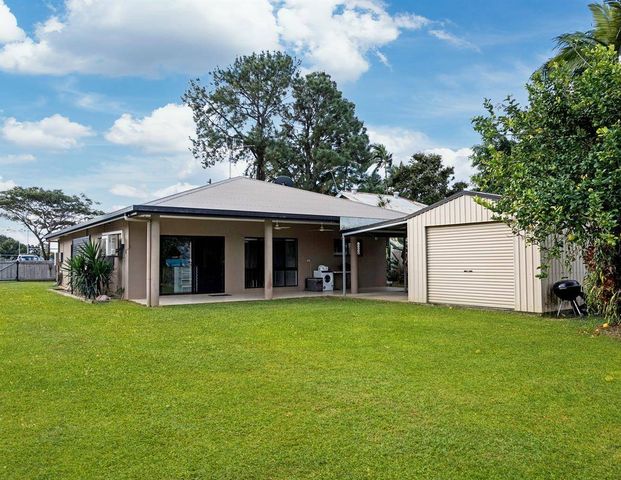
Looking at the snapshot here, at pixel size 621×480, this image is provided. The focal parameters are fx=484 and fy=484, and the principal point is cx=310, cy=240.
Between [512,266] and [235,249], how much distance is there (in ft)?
28.9

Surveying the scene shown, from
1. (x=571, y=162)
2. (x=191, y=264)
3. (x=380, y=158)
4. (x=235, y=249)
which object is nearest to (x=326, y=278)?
(x=235, y=249)

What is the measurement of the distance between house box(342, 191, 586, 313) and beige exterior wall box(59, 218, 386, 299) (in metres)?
4.43

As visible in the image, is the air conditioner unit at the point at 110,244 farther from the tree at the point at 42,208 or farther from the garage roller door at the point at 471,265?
the tree at the point at 42,208

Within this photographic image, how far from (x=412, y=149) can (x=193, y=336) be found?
1057 inches

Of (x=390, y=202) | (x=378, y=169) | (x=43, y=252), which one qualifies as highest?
(x=378, y=169)

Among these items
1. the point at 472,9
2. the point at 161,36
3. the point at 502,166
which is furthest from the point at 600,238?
the point at 161,36

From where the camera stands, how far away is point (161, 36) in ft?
40.2

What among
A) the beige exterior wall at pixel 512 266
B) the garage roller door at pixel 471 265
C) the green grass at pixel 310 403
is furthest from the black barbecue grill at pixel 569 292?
the green grass at pixel 310 403

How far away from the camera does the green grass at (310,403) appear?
320cm

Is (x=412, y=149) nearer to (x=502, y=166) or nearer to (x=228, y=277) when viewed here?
(x=228, y=277)

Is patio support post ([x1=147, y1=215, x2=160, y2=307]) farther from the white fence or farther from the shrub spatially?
the white fence

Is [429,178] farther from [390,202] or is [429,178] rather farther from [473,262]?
[473,262]

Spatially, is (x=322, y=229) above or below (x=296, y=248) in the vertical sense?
above

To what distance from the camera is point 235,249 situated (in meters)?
16.2
